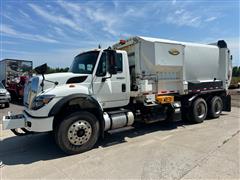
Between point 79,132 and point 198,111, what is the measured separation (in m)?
4.91

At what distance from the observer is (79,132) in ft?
15.2

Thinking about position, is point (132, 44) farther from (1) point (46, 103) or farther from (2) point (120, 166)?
(2) point (120, 166)

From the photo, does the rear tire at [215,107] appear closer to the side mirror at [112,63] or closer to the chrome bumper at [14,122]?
the side mirror at [112,63]

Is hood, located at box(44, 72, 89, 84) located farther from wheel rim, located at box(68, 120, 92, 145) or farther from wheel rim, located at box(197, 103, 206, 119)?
wheel rim, located at box(197, 103, 206, 119)

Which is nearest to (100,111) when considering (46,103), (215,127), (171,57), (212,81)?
(46,103)

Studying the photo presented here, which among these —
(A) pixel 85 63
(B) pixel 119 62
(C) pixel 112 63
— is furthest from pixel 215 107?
(A) pixel 85 63

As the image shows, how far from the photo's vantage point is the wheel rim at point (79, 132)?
452 cm

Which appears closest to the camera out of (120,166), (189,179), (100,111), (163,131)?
(189,179)

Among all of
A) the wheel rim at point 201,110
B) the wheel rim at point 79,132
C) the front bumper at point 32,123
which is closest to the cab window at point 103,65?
the wheel rim at point 79,132

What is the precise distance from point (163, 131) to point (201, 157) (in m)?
2.20

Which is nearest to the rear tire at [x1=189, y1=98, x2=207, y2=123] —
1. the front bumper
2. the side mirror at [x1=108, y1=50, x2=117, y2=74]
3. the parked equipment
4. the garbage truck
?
the garbage truck

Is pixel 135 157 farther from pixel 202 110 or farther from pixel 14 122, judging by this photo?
pixel 202 110

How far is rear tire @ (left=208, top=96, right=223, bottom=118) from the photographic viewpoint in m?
7.98

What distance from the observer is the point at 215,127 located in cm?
659
